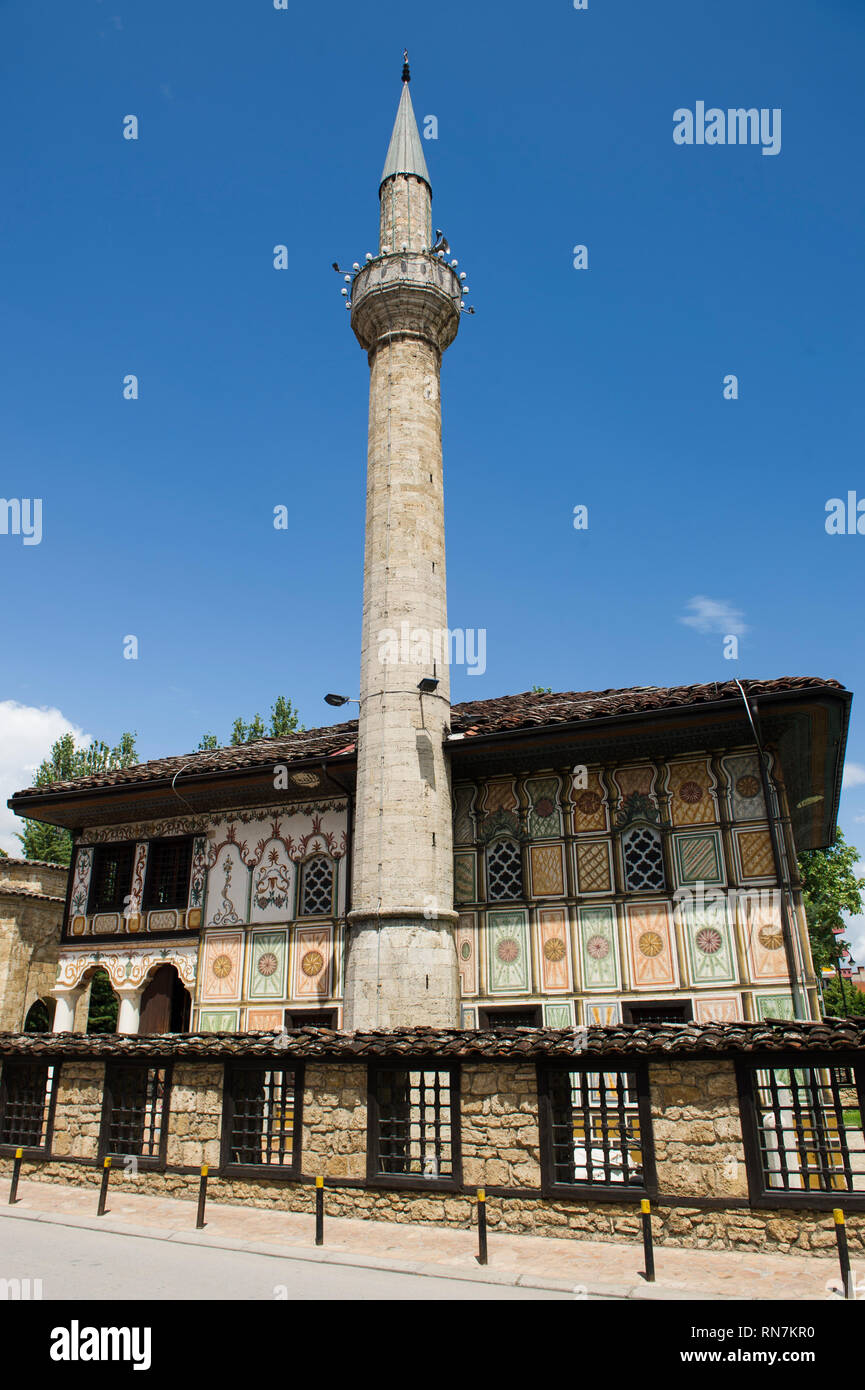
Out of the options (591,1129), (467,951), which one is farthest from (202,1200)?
(467,951)

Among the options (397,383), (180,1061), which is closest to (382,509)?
(397,383)

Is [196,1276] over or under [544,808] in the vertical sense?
under

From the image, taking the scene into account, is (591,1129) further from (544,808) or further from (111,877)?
(111,877)

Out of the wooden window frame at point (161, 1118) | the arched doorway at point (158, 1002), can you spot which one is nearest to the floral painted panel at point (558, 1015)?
the wooden window frame at point (161, 1118)

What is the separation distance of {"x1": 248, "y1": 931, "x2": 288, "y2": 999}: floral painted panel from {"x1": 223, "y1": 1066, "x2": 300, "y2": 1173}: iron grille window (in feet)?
13.1

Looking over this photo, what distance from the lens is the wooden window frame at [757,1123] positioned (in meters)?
6.85

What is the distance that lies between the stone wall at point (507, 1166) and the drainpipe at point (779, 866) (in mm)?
3740

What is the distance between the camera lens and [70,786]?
1594 cm

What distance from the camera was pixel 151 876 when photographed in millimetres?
15656

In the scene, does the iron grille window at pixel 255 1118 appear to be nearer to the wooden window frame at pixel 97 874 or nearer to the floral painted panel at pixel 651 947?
the floral painted panel at pixel 651 947

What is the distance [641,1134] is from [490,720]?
6837 mm

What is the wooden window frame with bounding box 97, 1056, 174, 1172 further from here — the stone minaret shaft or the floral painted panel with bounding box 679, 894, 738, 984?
the floral painted panel with bounding box 679, 894, 738, 984
